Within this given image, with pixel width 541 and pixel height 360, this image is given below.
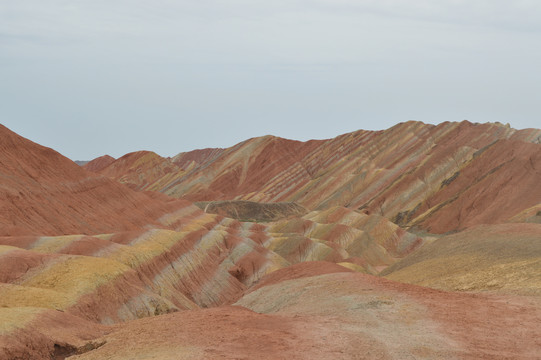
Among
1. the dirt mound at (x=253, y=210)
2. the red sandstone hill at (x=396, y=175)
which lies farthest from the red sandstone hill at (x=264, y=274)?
the dirt mound at (x=253, y=210)

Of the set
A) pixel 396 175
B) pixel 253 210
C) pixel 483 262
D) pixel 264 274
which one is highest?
pixel 396 175

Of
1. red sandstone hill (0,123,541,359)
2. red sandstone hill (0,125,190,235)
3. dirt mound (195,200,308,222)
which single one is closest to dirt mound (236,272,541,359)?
red sandstone hill (0,123,541,359)

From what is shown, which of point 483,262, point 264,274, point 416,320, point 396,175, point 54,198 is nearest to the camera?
point 416,320

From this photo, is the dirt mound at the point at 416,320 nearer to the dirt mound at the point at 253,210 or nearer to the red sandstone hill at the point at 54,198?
the red sandstone hill at the point at 54,198

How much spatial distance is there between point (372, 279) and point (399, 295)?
4.55 m

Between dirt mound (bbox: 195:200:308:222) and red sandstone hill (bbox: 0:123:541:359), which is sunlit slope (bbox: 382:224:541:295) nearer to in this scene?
red sandstone hill (bbox: 0:123:541:359)

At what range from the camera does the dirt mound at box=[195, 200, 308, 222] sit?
12550 cm

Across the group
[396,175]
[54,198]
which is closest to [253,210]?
[396,175]

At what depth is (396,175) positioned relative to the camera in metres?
129

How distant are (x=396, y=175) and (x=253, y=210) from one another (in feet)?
107

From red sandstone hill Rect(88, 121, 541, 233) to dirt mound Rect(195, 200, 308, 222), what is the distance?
7.27 m

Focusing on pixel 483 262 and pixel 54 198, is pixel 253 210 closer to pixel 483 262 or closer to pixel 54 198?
pixel 54 198

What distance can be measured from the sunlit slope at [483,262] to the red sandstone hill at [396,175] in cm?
3369

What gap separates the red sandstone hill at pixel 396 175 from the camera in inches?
3821
